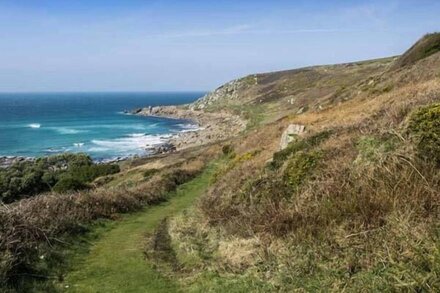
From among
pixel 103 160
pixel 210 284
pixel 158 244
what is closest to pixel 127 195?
pixel 158 244

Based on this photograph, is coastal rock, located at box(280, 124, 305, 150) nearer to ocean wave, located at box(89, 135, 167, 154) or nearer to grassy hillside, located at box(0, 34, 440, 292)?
grassy hillside, located at box(0, 34, 440, 292)

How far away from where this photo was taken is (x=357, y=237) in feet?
26.2

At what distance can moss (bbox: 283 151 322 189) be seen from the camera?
39.8 ft

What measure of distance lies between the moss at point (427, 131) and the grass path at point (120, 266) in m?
5.60

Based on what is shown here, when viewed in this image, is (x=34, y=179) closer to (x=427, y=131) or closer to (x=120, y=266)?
(x=120, y=266)

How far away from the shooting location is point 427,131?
30.9 feet

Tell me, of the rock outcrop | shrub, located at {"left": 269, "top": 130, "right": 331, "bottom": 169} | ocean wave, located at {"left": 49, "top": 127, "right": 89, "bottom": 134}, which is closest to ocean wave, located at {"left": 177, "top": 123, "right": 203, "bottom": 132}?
ocean wave, located at {"left": 49, "top": 127, "right": 89, "bottom": 134}

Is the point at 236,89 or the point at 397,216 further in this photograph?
the point at 236,89

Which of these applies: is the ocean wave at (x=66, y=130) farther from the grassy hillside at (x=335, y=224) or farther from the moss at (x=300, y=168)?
the moss at (x=300, y=168)

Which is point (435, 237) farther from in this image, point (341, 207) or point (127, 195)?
point (127, 195)

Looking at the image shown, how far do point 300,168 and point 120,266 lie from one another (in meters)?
5.17

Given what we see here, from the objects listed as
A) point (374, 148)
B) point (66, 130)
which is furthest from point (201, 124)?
point (374, 148)

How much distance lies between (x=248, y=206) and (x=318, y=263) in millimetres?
4855

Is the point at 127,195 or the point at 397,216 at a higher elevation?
the point at 397,216
